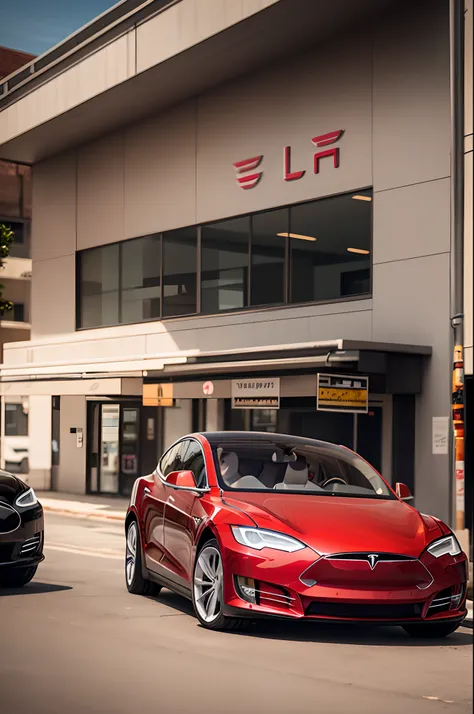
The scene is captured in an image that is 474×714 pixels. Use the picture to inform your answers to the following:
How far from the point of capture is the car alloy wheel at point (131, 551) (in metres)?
11.6

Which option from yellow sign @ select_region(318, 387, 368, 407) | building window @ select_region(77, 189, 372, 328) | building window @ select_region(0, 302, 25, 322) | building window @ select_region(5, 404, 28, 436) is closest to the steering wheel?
yellow sign @ select_region(318, 387, 368, 407)

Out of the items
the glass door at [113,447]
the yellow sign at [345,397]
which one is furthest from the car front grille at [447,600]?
the glass door at [113,447]

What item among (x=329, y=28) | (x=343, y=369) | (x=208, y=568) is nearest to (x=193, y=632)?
(x=208, y=568)

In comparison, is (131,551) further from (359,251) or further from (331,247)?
(331,247)

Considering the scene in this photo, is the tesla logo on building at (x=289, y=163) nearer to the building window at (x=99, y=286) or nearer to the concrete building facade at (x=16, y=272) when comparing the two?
the building window at (x=99, y=286)

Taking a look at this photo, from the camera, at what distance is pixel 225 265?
26.7m

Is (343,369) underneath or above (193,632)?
above

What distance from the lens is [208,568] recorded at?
9.46 m

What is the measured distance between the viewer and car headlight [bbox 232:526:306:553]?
29.1ft

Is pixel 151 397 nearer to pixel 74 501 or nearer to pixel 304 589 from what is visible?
pixel 74 501

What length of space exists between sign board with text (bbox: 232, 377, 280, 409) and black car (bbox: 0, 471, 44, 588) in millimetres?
10233

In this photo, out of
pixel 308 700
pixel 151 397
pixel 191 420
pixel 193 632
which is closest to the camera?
pixel 308 700

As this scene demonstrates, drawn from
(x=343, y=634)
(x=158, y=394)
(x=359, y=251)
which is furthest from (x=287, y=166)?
(x=343, y=634)

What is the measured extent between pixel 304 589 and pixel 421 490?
12448 millimetres
